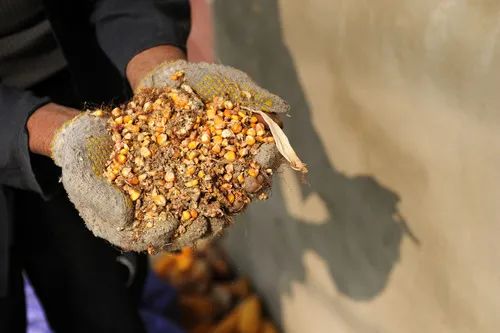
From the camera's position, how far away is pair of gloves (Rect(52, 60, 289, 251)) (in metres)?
0.96

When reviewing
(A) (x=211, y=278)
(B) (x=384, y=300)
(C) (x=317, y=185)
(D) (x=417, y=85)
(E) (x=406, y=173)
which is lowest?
(A) (x=211, y=278)

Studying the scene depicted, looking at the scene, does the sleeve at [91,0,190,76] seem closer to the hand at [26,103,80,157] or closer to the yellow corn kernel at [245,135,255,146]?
the hand at [26,103,80,157]

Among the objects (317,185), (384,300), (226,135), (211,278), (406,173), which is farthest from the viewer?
(211,278)

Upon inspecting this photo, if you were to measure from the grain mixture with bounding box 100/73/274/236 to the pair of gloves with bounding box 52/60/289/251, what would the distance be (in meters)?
0.01

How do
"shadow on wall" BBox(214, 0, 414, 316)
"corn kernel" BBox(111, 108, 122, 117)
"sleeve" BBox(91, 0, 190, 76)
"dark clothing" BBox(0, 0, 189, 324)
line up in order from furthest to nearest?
"shadow on wall" BBox(214, 0, 414, 316) < "sleeve" BBox(91, 0, 190, 76) < "dark clothing" BBox(0, 0, 189, 324) < "corn kernel" BBox(111, 108, 122, 117)

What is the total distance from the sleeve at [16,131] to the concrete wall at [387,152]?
0.54 meters

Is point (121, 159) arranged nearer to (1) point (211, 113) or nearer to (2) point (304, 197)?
(1) point (211, 113)

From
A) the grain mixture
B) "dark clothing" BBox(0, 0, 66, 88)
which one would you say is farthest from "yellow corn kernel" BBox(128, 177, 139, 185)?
"dark clothing" BBox(0, 0, 66, 88)

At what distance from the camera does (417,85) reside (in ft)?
3.93

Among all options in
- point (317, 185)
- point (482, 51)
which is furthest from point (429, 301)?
point (482, 51)

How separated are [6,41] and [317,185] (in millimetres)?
894

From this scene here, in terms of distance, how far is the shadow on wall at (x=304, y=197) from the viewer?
149cm

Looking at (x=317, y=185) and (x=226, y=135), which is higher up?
(x=226, y=135)

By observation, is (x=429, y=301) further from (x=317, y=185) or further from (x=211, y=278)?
(x=211, y=278)
